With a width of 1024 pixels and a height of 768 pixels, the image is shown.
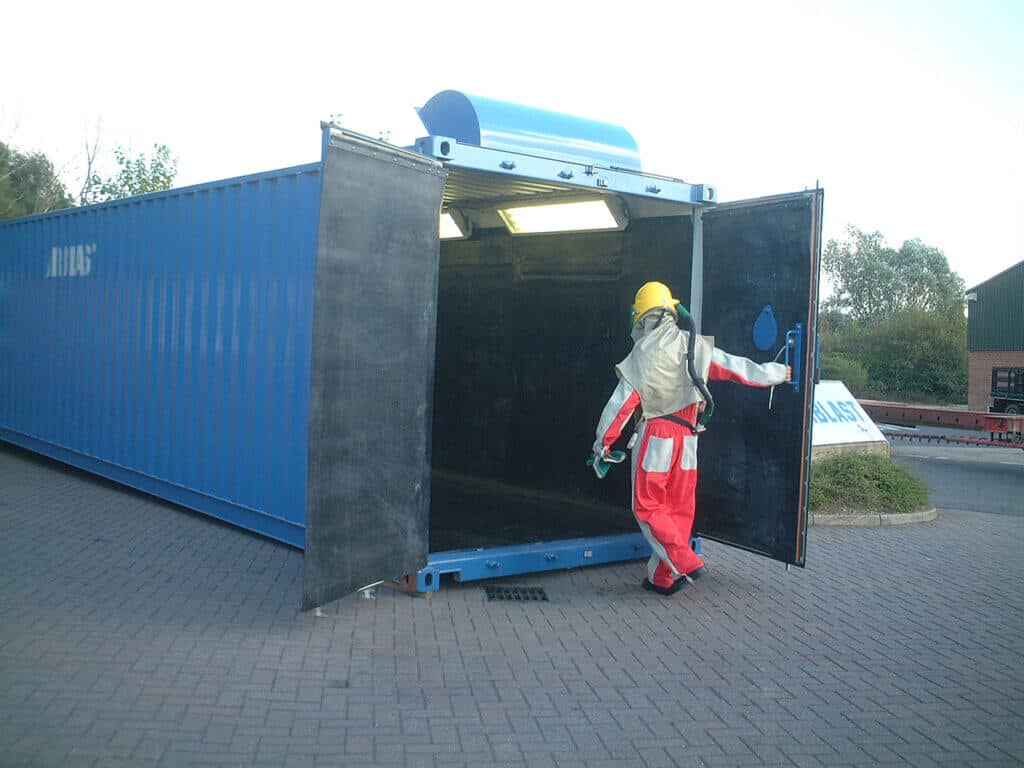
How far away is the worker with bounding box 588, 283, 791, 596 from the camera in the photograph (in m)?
6.59

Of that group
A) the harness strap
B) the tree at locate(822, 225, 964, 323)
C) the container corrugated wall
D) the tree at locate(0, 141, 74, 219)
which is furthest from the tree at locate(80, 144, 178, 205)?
the tree at locate(822, 225, 964, 323)

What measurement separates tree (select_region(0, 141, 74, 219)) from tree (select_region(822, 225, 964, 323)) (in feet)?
160

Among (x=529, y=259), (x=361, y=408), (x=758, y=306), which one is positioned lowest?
(x=361, y=408)

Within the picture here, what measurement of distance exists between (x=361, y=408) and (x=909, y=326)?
1731 inches

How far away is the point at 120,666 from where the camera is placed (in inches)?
194

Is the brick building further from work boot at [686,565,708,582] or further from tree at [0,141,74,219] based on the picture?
work boot at [686,565,708,582]

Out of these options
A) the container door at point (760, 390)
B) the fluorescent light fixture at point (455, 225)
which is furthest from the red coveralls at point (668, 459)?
the fluorescent light fixture at point (455, 225)

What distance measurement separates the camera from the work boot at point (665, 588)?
6.82 meters

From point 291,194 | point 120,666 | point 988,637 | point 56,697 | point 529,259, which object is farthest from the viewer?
point 529,259

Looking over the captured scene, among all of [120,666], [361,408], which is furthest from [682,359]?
[120,666]

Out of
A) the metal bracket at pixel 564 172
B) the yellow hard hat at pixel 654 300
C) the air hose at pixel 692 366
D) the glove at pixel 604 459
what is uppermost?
the metal bracket at pixel 564 172

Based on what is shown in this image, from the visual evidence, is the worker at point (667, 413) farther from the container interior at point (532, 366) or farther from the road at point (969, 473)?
the road at point (969, 473)

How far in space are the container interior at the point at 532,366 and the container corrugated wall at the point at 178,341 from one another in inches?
59.4

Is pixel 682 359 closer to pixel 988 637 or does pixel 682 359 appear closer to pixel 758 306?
pixel 758 306
